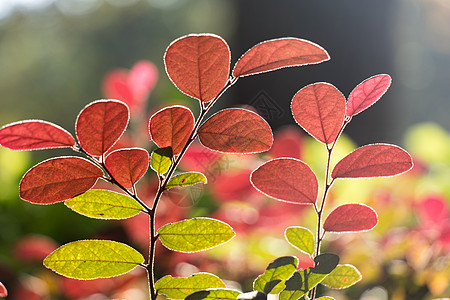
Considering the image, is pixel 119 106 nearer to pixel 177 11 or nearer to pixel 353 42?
pixel 353 42

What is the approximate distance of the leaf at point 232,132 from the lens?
0.30 meters

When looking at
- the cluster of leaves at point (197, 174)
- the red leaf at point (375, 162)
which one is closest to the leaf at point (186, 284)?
the cluster of leaves at point (197, 174)

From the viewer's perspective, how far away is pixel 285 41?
0.29m

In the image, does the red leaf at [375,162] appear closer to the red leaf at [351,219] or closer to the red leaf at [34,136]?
the red leaf at [351,219]

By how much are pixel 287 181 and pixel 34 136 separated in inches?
6.0

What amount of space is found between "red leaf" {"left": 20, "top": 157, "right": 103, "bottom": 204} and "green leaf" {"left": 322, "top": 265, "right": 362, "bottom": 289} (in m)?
0.16

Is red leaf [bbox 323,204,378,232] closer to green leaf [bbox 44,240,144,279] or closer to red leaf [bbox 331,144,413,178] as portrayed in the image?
red leaf [bbox 331,144,413,178]

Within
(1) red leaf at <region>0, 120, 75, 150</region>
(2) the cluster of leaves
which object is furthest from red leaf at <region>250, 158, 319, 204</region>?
(1) red leaf at <region>0, 120, 75, 150</region>

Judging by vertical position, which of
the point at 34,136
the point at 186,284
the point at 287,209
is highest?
the point at 34,136

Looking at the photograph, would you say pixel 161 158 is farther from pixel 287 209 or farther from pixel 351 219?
pixel 287 209

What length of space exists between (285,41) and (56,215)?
0.81m

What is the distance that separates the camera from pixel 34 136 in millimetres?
277

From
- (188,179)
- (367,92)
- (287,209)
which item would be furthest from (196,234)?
(287,209)

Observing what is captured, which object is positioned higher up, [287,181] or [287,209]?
[287,181]
